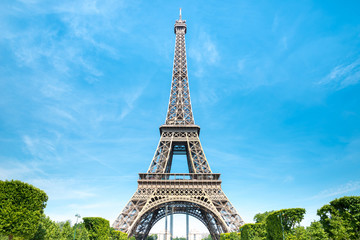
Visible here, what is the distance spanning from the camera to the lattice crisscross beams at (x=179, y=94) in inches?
1537

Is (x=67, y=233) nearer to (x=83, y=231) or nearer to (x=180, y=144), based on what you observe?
(x=83, y=231)

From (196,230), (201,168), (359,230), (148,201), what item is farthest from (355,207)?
(196,230)

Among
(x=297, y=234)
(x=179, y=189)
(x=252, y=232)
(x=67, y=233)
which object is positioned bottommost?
(x=297, y=234)

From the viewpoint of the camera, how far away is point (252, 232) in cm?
2458

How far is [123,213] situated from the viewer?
27641 millimetres

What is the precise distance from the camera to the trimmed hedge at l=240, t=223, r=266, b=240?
2420 cm

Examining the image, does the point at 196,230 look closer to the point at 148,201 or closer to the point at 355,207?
the point at 148,201

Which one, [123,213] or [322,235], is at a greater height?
[123,213]

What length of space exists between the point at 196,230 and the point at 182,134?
41.7m

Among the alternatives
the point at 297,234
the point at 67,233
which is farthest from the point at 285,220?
the point at 67,233

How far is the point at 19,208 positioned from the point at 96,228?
1009cm

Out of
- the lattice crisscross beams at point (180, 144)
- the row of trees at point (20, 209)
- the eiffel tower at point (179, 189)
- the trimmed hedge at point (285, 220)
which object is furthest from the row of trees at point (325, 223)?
the row of trees at point (20, 209)

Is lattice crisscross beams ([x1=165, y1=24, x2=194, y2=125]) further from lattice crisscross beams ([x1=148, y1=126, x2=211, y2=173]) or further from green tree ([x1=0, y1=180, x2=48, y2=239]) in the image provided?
green tree ([x1=0, y1=180, x2=48, y2=239])

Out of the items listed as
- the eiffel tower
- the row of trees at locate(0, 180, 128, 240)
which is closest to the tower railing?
the eiffel tower
